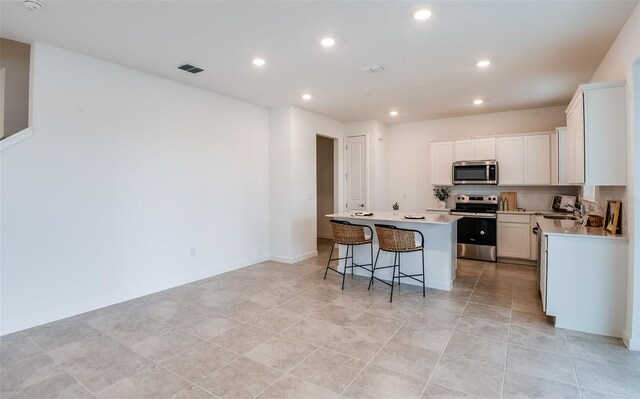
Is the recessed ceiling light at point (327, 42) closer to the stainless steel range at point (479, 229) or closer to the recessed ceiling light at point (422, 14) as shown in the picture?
the recessed ceiling light at point (422, 14)

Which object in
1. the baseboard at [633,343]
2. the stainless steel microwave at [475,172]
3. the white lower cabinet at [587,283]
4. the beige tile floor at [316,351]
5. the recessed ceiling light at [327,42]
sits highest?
the recessed ceiling light at [327,42]

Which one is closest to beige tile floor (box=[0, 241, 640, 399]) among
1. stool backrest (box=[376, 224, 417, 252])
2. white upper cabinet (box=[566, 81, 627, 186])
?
stool backrest (box=[376, 224, 417, 252])

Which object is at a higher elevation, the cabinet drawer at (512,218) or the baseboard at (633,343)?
the cabinet drawer at (512,218)

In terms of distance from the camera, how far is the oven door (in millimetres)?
5637

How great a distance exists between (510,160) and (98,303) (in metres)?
6.50

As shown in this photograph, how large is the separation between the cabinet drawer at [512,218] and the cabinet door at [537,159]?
0.63 m

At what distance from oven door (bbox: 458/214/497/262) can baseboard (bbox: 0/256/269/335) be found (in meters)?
4.16

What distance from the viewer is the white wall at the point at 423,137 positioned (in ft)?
19.3

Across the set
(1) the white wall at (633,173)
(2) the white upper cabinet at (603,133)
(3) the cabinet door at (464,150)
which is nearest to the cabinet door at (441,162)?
(3) the cabinet door at (464,150)

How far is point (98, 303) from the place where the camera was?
3.60m

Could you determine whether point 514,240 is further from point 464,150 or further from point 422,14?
point 422,14

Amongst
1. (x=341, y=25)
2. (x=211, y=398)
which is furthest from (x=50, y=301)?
(x=341, y=25)

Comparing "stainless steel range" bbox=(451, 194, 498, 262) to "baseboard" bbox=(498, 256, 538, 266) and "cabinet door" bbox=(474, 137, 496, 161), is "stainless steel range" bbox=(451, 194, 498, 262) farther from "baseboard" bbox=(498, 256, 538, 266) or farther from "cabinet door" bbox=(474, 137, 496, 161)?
"cabinet door" bbox=(474, 137, 496, 161)

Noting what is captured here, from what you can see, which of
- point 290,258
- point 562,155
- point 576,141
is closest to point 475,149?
point 562,155
